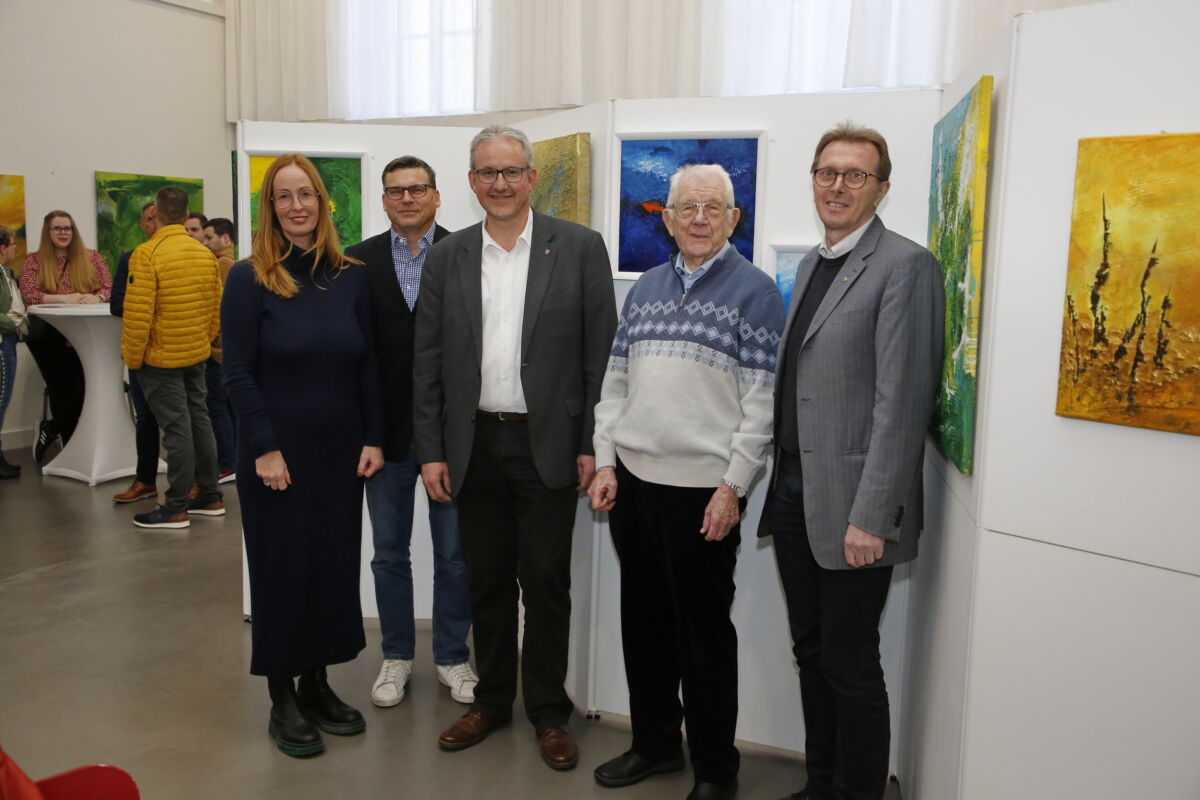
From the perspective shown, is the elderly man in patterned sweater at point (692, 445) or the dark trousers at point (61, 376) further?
the dark trousers at point (61, 376)

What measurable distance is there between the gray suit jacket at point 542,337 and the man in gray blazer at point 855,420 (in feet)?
2.34

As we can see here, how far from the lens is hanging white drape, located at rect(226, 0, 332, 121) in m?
9.07

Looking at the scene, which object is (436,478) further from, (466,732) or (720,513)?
(720,513)

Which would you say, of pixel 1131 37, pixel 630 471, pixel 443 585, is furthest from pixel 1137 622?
pixel 443 585

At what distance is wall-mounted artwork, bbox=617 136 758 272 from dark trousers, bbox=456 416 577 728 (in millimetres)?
754

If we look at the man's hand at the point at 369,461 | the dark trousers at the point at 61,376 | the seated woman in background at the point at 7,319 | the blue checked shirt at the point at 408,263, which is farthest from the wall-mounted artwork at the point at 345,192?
the dark trousers at the point at 61,376

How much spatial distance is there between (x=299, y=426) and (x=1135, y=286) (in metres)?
2.28

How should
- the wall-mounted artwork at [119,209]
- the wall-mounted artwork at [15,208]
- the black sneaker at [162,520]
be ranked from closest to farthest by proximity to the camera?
the black sneaker at [162,520], the wall-mounted artwork at [15,208], the wall-mounted artwork at [119,209]

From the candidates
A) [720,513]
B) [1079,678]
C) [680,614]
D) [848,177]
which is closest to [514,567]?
[680,614]

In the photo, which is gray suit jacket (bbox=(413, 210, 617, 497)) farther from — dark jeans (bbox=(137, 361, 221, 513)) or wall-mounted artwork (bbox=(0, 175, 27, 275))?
wall-mounted artwork (bbox=(0, 175, 27, 275))

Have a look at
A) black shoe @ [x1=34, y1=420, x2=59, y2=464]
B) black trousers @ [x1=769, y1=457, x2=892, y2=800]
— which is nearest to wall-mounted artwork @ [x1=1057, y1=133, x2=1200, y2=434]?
black trousers @ [x1=769, y1=457, x2=892, y2=800]

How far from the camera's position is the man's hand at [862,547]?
2.27 m

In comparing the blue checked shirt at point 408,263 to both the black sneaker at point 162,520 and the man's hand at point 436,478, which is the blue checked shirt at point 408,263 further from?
the black sneaker at point 162,520

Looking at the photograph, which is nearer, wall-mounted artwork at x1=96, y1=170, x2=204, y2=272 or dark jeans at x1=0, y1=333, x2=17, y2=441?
dark jeans at x1=0, y1=333, x2=17, y2=441
